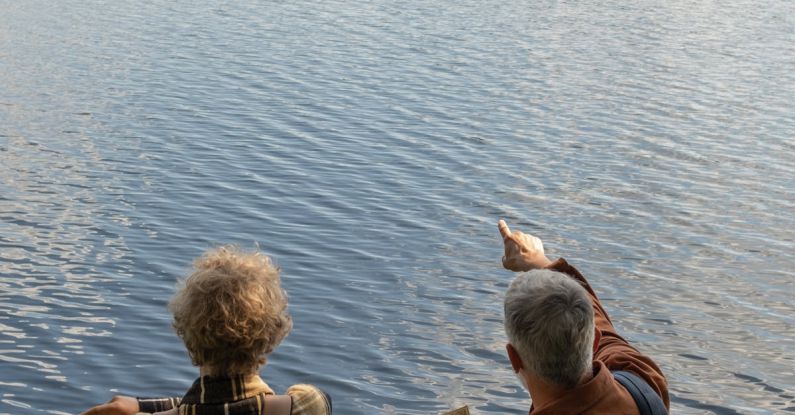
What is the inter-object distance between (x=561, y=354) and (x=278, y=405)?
30.4 inches

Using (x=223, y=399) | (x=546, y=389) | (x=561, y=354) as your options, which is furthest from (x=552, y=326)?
(x=223, y=399)

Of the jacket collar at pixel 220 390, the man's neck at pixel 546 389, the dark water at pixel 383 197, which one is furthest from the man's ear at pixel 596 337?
the dark water at pixel 383 197

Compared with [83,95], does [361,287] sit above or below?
below

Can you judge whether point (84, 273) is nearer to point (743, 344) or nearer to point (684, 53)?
point (743, 344)

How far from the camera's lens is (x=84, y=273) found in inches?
380

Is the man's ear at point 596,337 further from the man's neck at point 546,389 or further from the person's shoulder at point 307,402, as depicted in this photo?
the person's shoulder at point 307,402

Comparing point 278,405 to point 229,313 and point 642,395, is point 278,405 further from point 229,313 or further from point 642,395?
point 642,395

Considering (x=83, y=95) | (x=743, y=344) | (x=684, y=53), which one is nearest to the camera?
(x=743, y=344)

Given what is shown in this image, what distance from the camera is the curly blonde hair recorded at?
3.08 meters

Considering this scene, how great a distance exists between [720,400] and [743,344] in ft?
3.68

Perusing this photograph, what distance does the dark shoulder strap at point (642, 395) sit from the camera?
311cm

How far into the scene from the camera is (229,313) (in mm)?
3072

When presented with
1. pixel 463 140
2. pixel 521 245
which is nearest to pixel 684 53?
pixel 463 140

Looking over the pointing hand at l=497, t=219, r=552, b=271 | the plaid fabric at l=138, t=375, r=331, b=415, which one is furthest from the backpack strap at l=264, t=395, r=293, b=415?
the pointing hand at l=497, t=219, r=552, b=271
